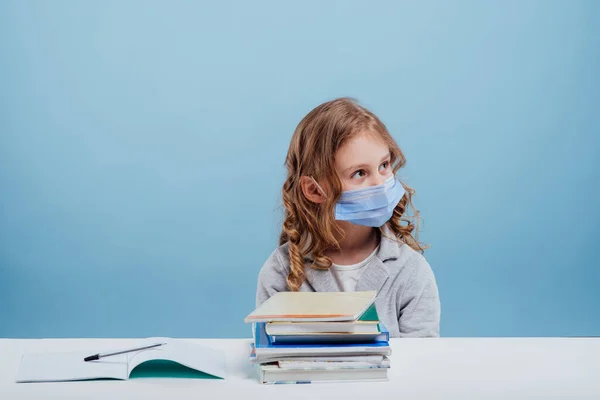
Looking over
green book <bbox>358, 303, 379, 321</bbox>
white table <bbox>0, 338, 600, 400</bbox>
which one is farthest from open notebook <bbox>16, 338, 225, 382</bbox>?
green book <bbox>358, 303, 379, 321</bbox>

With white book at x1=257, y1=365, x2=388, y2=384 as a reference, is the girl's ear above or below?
above

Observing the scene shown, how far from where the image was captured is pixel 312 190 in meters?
2.48

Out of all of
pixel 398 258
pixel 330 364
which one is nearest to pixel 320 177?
pixel 398 258

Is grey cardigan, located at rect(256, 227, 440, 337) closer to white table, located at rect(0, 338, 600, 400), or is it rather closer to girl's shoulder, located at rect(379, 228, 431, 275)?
girl's shoulder, located at rect(379, 228, 431, 275)

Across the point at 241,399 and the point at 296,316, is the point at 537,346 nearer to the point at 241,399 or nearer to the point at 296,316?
the point at 296,316

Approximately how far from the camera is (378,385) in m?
1.57

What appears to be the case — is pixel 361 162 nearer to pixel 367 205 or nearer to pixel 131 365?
pixel 367 205

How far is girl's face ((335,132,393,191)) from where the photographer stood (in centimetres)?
239

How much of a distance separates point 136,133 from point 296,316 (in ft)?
10.4

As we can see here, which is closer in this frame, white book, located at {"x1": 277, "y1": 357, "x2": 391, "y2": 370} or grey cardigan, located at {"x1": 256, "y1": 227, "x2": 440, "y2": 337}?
white book, located at {"x1": 277, "y1": 357, "x2": 391, "y2": 370}

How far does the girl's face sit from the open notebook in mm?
829

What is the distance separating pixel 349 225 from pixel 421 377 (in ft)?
3.04

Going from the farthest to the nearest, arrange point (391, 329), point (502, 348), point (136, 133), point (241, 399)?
point (136, 133)
point (391, 329)
point (502, 348)
point (241, 399)

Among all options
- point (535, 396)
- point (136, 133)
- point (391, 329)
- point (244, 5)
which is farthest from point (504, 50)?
point (535, 396)
